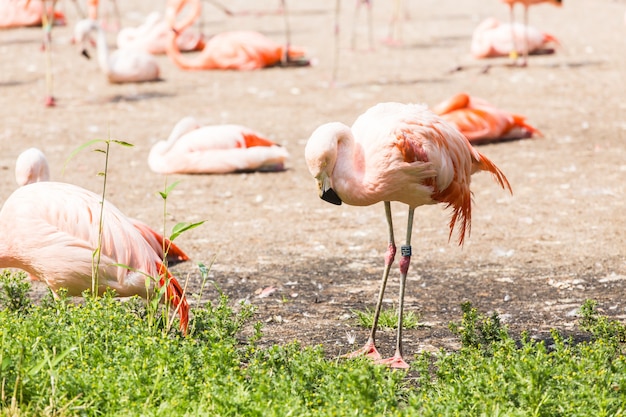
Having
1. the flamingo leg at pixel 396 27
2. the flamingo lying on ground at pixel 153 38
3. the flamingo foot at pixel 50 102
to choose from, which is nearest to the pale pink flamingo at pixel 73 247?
the flamingo foot at pixel 50 102

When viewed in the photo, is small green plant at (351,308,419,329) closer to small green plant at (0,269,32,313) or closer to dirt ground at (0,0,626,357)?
dirt ground at (0,0,626,357)

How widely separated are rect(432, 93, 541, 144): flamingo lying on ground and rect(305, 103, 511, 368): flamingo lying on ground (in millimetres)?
3863

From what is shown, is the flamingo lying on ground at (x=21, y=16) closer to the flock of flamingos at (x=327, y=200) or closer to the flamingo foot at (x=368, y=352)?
the flock of flamingos at (x=327, y=200)

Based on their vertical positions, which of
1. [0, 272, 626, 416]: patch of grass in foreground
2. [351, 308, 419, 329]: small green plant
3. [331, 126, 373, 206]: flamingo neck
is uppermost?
[331, 126, 373, 206]: flamingo neck

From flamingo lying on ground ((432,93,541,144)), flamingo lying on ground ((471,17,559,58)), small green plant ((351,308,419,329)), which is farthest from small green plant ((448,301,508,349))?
flamingo lying on ground ((471,17,559,58))

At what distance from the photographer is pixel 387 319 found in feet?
14.8

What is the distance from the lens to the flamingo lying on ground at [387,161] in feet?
12.5

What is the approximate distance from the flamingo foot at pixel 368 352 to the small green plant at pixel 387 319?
34cm

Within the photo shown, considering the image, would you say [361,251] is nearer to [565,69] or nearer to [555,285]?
[555,285]

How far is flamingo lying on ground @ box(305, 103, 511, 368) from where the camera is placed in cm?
381

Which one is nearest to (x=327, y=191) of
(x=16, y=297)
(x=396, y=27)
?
(x=16, y=297)

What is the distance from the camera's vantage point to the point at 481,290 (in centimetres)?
490

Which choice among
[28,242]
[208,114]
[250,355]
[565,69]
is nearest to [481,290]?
[250,355]

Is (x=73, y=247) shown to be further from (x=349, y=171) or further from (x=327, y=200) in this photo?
(x=349, y=171)
